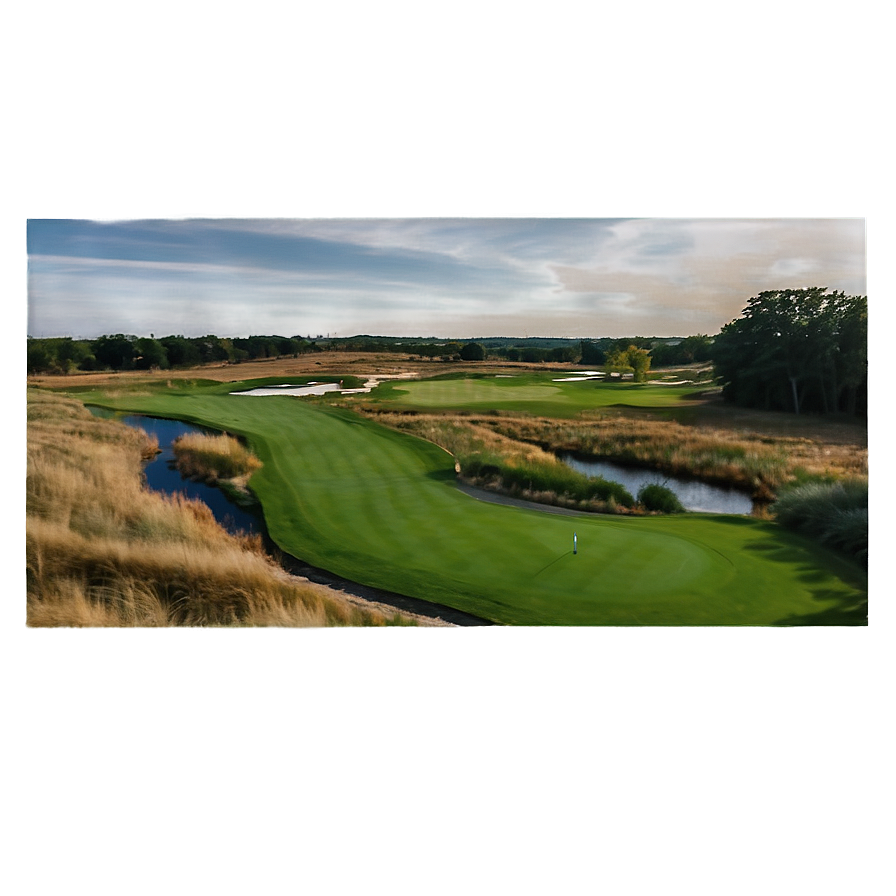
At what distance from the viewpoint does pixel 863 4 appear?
4.36 m

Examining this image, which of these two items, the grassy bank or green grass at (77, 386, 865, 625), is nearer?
green grass at (77, 386, 865, 625)

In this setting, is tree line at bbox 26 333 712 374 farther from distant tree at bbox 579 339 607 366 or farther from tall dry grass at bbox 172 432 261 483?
tall dry grass at bbox 172 432 261 483

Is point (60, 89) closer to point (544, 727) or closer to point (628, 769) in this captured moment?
point (544, 727)

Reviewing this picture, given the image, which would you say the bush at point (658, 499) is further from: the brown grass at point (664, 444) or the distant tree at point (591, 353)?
the distant tree at point (591, 353)

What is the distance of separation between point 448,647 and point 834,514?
299 centimetres

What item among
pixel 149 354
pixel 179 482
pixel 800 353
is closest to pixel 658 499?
pixel 800 353

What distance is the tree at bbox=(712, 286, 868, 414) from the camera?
228 inches

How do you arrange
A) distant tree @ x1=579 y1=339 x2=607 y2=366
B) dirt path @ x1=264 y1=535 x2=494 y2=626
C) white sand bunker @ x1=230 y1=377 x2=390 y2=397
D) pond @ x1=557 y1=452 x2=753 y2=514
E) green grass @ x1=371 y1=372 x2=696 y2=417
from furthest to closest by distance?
white sand bunker @ x1=230 y1=377 x2=390 y2=397, distant tree @ x1=579 y1=339 x2=607 y2=366, green grass @ x1=371 y1=372 x2=696 y2=417, pond @ x1=557 y1=452 x2=753 y2=514, dirt path @ x1=264 y1=535 x2=494 y2=626

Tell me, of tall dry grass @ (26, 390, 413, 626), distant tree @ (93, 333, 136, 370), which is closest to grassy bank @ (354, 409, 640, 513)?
tall dry grass @ (26, 390, 413, 626)

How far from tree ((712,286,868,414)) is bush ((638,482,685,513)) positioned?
2.87ft

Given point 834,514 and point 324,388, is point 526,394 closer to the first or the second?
point 324,388

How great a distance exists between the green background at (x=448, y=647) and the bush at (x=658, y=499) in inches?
37.8

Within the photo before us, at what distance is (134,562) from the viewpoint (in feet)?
18.8

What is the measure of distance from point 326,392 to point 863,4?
4506mm
